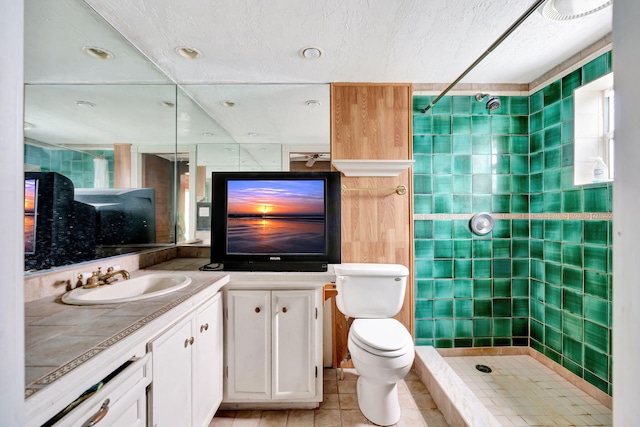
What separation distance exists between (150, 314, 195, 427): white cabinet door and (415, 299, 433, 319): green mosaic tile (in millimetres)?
1697

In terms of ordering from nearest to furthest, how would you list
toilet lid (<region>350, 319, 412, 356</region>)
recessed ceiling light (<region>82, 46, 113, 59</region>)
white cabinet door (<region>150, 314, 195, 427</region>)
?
1. white cabinet door (<region>150, 314, 195, 427</region>)
2. recessed ceiling light (<region>82, 46, 113, 59</region>)
3. toilet lid (<region>350, 319, 412, 356</region>)

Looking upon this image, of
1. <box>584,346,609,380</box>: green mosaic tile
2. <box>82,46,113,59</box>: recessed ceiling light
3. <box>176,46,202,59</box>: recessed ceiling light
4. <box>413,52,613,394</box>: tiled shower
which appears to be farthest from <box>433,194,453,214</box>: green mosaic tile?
<box>82,46,113,59</box>: recessed ceiling light

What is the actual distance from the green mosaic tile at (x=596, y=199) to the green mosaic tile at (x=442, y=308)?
1137 mm

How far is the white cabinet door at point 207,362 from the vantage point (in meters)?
1.35

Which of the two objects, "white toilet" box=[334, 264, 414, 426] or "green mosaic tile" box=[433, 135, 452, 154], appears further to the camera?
"green mosaic tile" box=[433, 135, 452, 154]

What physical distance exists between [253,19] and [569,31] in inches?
73.9

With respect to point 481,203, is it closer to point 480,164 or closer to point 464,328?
point 480,164

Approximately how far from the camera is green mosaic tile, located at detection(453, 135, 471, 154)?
7.33 feet

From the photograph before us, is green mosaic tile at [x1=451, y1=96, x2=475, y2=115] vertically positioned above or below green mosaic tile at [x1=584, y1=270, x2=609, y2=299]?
above

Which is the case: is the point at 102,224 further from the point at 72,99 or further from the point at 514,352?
the point at 514,352

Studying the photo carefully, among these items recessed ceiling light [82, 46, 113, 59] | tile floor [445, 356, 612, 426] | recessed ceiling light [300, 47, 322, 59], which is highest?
recessed ceiling light [300, 47, 322, 59]

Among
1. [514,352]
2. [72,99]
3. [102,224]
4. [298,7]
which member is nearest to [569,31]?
[298,7]

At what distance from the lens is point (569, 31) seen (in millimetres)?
1611

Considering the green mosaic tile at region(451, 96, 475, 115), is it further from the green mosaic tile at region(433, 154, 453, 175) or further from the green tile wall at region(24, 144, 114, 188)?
the green tile wall at region(24, 144, 114, 188)
